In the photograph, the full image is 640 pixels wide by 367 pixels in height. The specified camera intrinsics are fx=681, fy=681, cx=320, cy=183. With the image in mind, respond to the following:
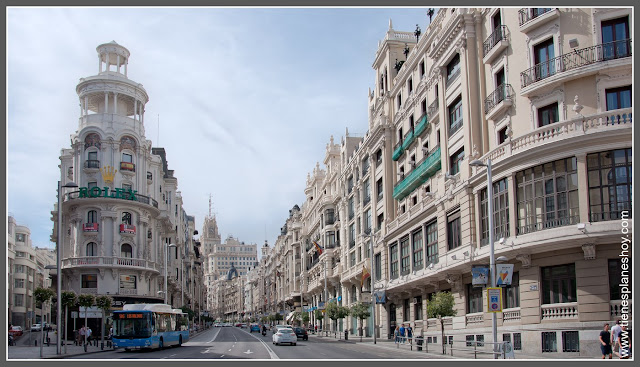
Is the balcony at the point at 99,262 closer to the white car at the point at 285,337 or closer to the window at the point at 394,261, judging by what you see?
the white car at the point at 285,337

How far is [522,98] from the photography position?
106 ft

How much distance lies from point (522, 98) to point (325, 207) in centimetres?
5464

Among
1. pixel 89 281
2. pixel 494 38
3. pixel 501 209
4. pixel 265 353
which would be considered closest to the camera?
pixel 501 209

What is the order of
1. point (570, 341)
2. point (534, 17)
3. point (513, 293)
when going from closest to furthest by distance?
point (570, 341) → point (534, 17) → point (513, 293)

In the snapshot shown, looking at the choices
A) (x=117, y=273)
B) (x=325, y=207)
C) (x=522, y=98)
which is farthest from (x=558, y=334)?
(x=325, y=207)

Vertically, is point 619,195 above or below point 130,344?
above

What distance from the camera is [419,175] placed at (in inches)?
1818

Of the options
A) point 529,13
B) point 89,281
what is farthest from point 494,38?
point 89,281

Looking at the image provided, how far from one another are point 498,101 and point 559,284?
9.87 metres

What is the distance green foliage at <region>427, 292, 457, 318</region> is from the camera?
3631 centimetres

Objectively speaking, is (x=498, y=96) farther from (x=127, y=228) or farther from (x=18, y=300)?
(x=18, y=300)

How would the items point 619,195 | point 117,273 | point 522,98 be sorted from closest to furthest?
point 619,195 < point 522,98 < point 117,273

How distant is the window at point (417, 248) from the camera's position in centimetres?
4639

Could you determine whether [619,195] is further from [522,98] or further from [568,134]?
[522,98]
